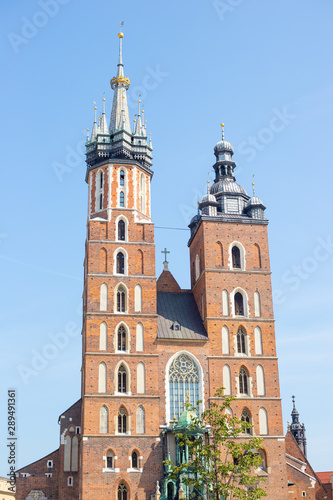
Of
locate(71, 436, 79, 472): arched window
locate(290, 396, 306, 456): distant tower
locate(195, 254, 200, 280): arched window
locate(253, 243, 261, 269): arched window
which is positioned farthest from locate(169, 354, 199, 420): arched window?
locate(290, 396, 306, 456): distant tower

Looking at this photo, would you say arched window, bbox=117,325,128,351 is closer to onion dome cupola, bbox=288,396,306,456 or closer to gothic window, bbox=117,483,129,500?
gothic window, bbox=117,483,129,500

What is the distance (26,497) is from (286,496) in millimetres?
17745

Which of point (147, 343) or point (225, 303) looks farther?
point (225, 303)

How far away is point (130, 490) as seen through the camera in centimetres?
4419

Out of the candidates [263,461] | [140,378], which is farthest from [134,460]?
[263,461]

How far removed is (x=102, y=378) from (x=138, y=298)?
249 inches

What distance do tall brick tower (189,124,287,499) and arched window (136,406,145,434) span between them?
192 inches

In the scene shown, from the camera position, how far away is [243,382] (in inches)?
1917

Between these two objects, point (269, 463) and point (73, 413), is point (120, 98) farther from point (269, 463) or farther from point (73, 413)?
point (269, 463)

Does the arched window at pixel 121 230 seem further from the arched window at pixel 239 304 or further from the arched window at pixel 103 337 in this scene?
the arched window at pixel 239 304

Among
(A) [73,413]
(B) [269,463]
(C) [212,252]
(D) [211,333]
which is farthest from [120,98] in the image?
(B) [269,463]

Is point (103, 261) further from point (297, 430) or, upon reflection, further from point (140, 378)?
point (297, 430)

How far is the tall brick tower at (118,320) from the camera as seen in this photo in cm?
4481

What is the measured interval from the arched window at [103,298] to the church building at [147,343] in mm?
75
